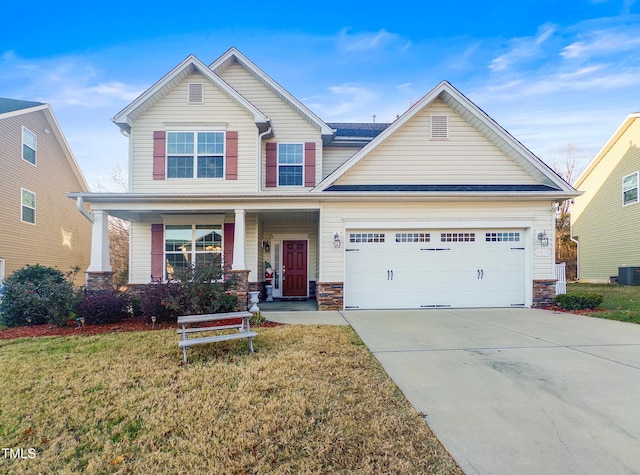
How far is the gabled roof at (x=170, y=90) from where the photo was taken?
10.4 metres

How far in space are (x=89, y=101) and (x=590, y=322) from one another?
18517mm

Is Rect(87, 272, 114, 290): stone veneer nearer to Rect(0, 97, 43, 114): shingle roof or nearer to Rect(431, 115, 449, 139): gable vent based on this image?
Rect(0, 97, 43, 114): shingle roof

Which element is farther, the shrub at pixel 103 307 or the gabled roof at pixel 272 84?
the gabled roof at pixel 272 84

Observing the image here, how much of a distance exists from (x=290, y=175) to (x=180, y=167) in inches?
146

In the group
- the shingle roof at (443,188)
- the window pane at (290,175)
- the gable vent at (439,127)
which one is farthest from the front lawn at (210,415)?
the gable vent at (439,127)

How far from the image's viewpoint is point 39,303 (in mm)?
7355

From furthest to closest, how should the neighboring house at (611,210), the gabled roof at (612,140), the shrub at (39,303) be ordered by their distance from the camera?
1. the neighboring house at (611,210)
2. the gabled roof at (612,140)
3. the shrub at (39,303)

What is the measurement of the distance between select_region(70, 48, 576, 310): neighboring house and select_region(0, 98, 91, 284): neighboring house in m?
5.68

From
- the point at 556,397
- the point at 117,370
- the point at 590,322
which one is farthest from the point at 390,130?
the point at 117,370

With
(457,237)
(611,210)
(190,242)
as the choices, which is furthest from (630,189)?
(190,242)

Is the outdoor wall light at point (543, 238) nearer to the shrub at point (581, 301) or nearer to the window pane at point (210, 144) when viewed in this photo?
the shrub at point (581, 301)

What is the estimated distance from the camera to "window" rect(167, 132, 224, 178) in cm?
1080

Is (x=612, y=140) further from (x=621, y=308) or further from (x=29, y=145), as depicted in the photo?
(x=29, y=145)

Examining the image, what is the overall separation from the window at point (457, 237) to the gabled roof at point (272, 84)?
523 cm
